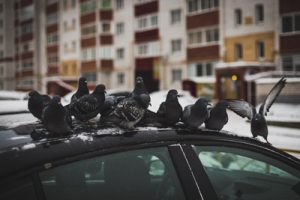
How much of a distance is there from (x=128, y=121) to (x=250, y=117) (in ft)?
4.45

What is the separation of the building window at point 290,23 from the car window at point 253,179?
28.2 metres

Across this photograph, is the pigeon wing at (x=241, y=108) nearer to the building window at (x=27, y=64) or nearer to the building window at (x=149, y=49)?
the building window at (x=149, y=49)

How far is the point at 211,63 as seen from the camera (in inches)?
1362

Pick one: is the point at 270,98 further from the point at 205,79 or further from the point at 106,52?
the point at 106,52

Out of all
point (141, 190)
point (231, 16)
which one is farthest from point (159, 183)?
point (231, 16)

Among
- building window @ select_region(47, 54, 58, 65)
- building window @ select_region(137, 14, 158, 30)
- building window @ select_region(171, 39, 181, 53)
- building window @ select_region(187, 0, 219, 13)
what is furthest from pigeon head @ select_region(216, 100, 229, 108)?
building window @ select_region(47, 54, 58, 65)

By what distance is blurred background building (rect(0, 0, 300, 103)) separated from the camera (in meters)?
29.8

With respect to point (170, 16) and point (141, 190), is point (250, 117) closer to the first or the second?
point (141, 190)

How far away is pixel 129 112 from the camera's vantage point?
6.97ft

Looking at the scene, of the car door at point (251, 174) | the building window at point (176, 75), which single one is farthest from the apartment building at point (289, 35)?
the car door at point (251, 174)

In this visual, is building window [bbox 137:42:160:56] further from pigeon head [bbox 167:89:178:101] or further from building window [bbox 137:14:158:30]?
pigeon head [bbox 167:89:178:101]

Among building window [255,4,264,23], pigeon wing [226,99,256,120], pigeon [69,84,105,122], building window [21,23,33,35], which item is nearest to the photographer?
pigeon [69,84,105,122]

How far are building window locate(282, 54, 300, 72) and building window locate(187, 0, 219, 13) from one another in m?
7.52

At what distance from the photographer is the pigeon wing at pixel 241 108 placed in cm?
293
